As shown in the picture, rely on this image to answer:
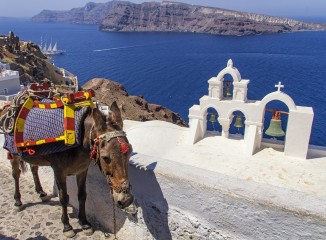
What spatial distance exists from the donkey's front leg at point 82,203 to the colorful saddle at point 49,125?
0.99 metres

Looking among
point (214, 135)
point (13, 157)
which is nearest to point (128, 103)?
point (214, 135)

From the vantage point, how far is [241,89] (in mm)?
14016

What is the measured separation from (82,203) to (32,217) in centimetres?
148

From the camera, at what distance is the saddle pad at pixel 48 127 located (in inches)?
196

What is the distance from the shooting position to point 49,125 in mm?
5109

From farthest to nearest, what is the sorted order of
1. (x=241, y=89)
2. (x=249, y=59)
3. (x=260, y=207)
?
(x=249, y=59) → (x=241, y=89) → (x=260, y=207)

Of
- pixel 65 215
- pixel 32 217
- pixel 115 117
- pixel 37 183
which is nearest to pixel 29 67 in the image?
pixel 37 183

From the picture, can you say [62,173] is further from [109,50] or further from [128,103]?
[109,50]

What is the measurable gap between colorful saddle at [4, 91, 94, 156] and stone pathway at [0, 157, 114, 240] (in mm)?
1823

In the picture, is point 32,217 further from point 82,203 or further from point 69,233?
point 82,203

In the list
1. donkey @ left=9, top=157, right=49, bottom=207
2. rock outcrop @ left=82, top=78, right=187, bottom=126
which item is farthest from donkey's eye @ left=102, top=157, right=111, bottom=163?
rock outcrop @ left=82, top=78, right=187, bottom=126

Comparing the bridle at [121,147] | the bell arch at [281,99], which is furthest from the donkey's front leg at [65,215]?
the bell arch at [281,99]

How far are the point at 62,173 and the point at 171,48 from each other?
114 m

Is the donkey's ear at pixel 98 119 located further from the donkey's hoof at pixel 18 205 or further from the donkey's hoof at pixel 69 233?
the donkey's hoof at pixel 18 205
